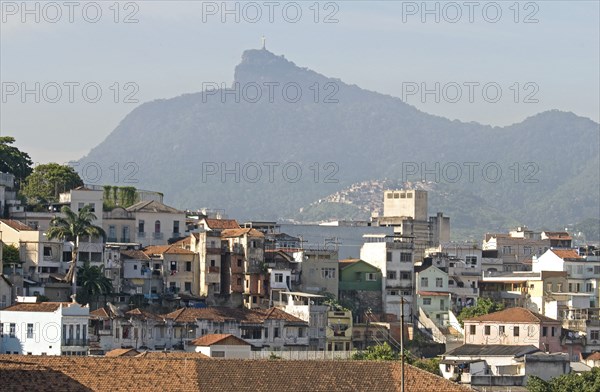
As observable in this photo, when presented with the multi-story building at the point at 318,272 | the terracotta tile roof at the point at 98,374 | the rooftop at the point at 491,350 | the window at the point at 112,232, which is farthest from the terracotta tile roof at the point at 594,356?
the terracotta tile roof at the point at 98,374

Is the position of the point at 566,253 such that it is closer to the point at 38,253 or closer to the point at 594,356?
the point at 594,356

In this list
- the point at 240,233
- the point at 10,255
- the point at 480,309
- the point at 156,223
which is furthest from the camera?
the point at 156,223

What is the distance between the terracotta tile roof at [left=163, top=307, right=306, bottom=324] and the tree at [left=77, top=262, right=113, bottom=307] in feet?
12.9

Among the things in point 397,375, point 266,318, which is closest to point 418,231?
point 266,318

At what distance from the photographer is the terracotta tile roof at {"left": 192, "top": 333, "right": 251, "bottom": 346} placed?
79.1 m

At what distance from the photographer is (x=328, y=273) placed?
9725 cm

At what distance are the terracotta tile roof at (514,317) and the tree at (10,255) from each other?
22743 millimetres

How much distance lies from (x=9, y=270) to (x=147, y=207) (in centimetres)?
1640

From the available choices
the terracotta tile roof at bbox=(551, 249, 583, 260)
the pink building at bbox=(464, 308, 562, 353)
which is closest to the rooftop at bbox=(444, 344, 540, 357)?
the pink building at bbox=(464, 308, 562, 353)

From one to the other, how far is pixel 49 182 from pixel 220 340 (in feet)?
101

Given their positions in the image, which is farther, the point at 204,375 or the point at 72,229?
the point at 72,229

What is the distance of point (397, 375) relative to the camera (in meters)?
58.5

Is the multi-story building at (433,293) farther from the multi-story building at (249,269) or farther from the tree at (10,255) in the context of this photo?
the tree at (10,255)

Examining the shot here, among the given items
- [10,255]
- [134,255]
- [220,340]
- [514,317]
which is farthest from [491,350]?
[10,255]
